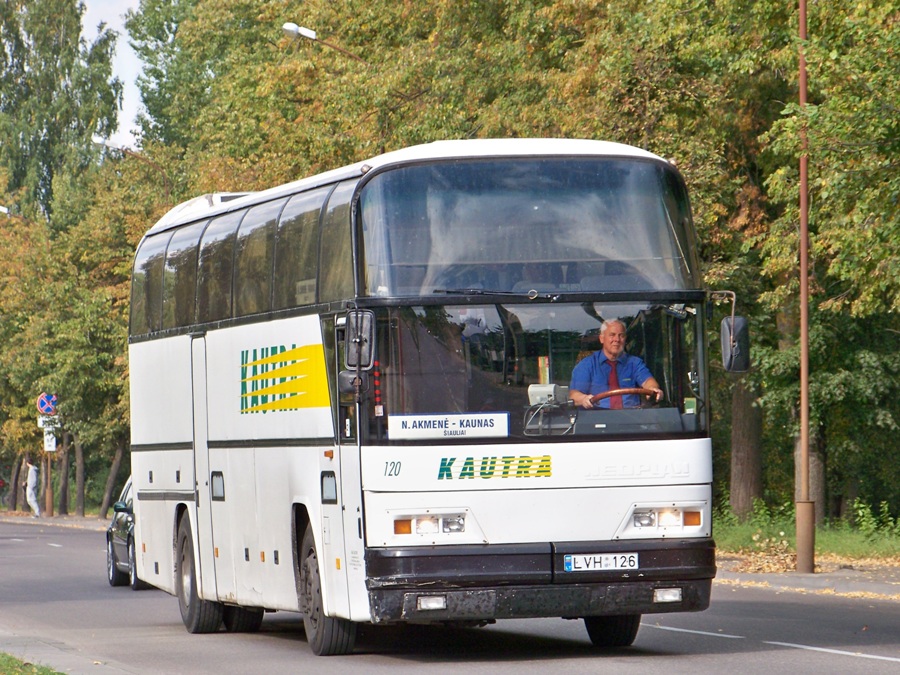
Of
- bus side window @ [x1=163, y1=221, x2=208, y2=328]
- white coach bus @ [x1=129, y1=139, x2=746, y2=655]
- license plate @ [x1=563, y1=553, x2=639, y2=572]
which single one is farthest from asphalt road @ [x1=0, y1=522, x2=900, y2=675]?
bus side window @ [x1=163, y1=221, x2=208, y2=328]

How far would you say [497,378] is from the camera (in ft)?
44.8

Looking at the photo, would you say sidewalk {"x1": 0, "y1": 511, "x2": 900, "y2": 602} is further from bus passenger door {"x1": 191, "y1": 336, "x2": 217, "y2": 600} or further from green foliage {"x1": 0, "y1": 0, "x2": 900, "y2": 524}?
bus passenger door {"x1": 191, "y1": 336, "x2": 217, "y2": 600}

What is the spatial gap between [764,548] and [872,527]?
70.3 inches

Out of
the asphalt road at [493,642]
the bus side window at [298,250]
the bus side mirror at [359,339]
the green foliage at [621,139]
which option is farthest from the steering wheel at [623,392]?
the green foliage at [621,139]

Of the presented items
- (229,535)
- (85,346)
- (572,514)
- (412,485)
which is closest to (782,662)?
(572,514)

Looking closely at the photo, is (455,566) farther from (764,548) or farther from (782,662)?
(764,548)

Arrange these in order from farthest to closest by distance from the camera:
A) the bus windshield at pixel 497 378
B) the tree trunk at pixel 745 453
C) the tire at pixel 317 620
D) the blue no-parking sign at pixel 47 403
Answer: the blue no-parking sign at pixel 47 403
the tree trunk at pixel 745 453
the tire at pixel 317 620
the bus windshield at pixel 497 378

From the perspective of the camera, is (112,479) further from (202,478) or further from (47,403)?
(202,478)

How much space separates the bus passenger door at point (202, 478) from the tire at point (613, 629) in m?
3.89

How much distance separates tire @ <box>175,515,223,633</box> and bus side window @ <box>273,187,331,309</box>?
12.1ft

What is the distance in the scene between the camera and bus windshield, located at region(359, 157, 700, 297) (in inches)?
544

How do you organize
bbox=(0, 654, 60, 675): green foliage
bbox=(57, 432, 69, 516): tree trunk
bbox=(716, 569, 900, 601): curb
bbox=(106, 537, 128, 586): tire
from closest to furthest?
1. bbox=(0, 654, 60, 675): green foliage
2. bbox=(716, 569, 900, 601): curb
3. bbox=(106, 537, 128, 586): tire
4. bbox=(57, 432, 69, 516): tree trunk

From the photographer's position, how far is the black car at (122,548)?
83.1 feet

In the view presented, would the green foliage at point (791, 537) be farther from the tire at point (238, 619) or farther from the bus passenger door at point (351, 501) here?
the bus passenger door at point (351, 501)
